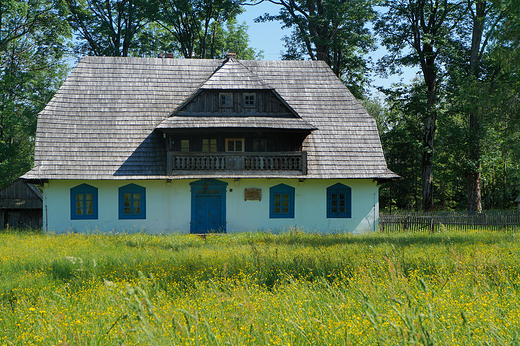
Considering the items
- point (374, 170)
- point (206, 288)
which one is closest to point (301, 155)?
point (374, 170)

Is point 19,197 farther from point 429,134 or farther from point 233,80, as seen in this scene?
point 429,134

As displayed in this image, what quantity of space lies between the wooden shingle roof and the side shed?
4.94 m

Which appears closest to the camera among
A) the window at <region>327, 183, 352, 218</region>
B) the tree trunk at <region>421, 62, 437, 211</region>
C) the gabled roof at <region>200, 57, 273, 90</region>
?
the gabled roof at <region>200, 57, 273, 90</region>

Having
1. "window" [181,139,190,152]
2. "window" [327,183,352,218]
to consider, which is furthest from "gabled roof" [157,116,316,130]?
"window" [327,183,352,218]

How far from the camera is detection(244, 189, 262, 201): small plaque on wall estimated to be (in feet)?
64.6

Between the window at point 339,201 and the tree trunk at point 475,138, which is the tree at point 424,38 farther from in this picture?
the window at point 339,201

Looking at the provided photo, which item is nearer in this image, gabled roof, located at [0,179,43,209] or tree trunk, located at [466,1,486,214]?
gabled roof, located at [0,179,43,209]

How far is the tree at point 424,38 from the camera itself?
28.6m

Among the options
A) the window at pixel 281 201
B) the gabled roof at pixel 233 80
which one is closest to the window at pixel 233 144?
the gabled roof at pixel 233 80

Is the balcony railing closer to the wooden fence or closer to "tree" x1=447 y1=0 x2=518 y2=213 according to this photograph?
the wooden fence

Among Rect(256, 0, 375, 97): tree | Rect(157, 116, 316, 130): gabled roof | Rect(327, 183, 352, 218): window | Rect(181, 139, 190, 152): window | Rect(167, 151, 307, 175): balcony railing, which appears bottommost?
Rect(327, 183, 352, 218): window

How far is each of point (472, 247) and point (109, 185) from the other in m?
15.2

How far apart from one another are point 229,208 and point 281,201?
8.44 ft

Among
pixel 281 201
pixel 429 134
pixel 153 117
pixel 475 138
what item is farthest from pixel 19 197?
pixel 475 138
